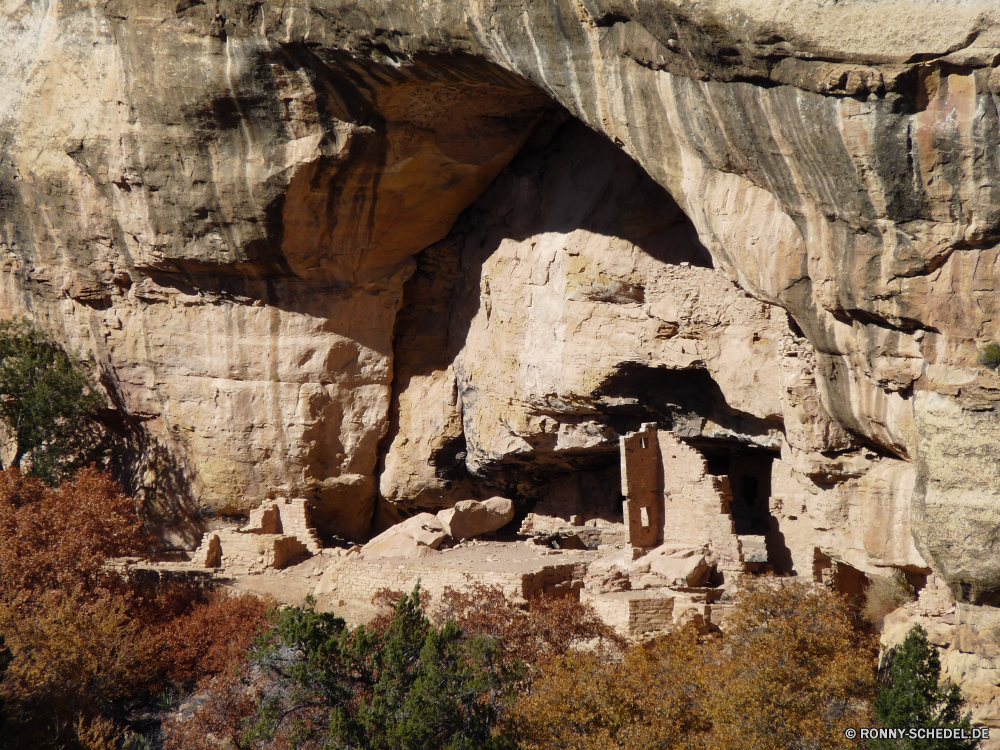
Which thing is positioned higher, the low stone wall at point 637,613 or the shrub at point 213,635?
the low stone wall at point 637,613

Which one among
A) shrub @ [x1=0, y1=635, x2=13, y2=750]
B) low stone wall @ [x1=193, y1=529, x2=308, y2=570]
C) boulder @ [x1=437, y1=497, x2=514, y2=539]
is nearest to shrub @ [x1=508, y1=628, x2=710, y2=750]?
shrub @ [x1=0, y1=635, x2=13, y2=750]

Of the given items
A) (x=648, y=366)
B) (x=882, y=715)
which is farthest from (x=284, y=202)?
(x=882, y=715)

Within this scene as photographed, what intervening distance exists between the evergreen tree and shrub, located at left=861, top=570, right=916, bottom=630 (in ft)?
8.56

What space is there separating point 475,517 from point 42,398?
928 cm

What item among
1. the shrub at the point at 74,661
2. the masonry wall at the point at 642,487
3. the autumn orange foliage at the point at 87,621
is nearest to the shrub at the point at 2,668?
the autumn orange foliage at the point at 87,621

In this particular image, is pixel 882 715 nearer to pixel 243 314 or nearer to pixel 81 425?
pixel 243 314

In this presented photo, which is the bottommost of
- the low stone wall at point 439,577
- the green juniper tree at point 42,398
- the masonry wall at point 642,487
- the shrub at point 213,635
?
the shrub at point 213,635

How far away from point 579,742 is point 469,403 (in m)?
9.71

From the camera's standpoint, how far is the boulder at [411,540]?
19.3 meters

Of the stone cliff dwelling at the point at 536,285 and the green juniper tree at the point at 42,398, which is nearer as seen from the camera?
the stone cliff dwelling at the point at 536,285

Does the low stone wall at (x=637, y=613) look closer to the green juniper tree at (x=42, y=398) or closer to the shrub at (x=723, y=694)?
the shrub at (x=723, y=694)

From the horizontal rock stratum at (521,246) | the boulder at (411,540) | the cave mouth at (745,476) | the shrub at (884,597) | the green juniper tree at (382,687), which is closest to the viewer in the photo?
the horizontal rock stratum at (521,246)

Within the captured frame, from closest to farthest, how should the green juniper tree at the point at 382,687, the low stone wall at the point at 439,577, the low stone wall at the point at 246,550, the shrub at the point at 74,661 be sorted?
the green juniper tree at the point at 382,687
the shrub at the point at 74,661
the low stone wall at the point at 439,577
the low stone wall at the point at 246,550

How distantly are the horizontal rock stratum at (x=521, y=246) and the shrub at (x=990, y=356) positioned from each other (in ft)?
0.32
